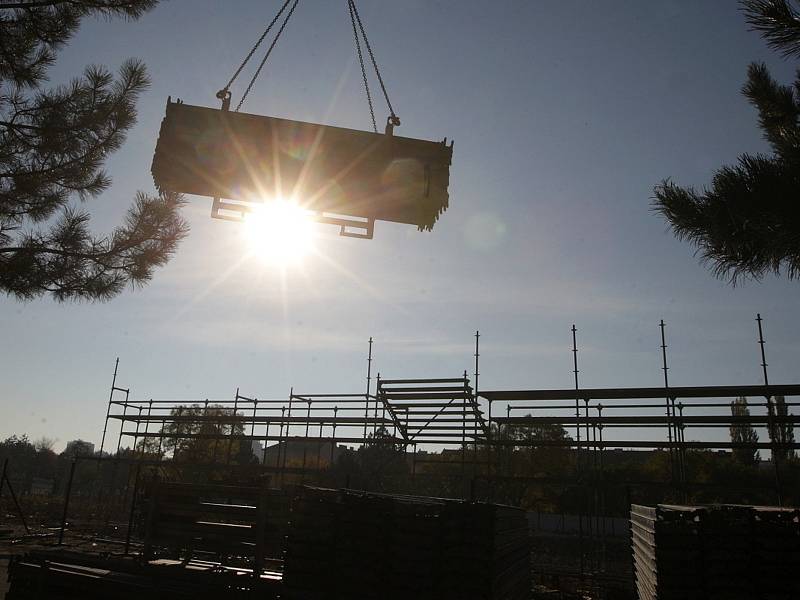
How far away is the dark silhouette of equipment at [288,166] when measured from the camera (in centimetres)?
630

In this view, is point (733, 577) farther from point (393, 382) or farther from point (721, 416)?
point (393, 382)

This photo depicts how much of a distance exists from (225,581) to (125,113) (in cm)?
636

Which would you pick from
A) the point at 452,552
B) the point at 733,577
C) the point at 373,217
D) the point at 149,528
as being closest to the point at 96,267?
the point at 149,528

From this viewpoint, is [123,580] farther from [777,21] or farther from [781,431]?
[781,431]

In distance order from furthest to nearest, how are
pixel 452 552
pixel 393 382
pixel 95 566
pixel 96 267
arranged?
pixel 393 382 < pixel 96 267 < pixel 95 566 < pixel 452 552

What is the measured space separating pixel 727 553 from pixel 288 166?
596cm

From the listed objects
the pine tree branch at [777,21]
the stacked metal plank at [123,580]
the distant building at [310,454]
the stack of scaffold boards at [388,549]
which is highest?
the pine tree branch at [777,21]

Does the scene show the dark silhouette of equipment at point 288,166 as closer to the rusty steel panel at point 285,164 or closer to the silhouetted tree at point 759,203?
the rusty steel panel at point 285,164

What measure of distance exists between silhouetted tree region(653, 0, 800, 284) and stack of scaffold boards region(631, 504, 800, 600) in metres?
2.78

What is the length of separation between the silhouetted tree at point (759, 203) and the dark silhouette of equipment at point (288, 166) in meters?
3.12

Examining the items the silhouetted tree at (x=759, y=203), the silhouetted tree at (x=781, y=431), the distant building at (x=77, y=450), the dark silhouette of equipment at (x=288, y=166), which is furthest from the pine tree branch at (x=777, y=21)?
the distant building at (x=77, y=450)

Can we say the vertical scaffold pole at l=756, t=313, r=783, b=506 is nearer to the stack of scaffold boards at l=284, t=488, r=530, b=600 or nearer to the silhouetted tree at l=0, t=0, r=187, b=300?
the stack of scaffold boards at l=284, t=488, r=530, b=600

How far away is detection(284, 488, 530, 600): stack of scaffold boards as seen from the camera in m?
6.37

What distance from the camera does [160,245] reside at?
852 cm
